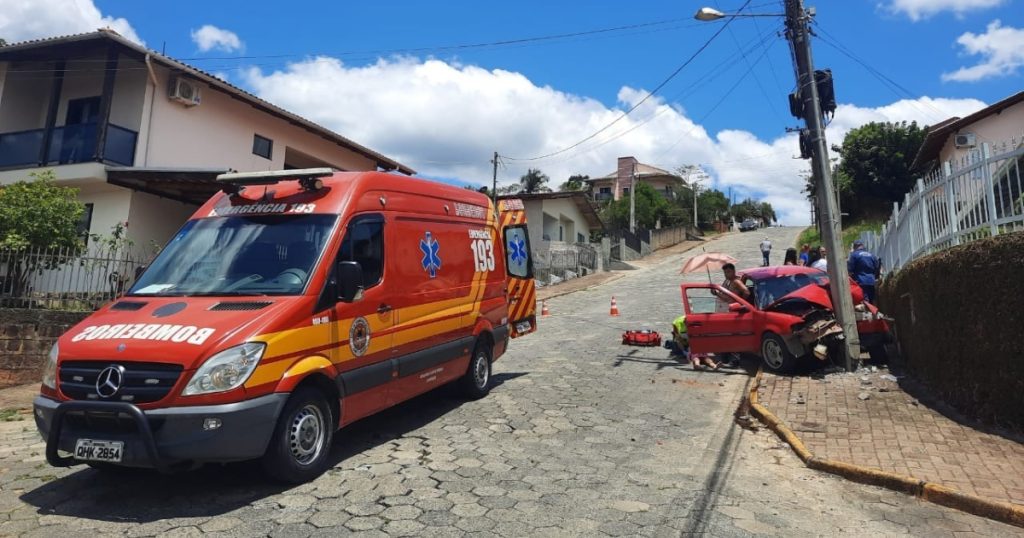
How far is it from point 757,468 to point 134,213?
613 inches

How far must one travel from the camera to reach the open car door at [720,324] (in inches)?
367

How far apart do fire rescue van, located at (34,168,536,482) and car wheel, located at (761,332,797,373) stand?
4.72m

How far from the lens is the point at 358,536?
3.59 metres

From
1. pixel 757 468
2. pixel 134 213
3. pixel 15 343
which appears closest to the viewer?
pixel 757 468

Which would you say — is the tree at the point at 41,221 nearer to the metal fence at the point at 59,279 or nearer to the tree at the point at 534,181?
the metal fence at the point at 59,279

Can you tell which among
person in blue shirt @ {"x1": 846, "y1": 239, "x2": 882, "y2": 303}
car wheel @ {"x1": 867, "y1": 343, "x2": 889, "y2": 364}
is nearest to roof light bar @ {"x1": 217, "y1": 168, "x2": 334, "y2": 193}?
car wheel @ {"x1": 867, "y1": 343, "x2": 889, "y2": 364}

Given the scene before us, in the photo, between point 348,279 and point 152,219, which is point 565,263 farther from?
point 348,279

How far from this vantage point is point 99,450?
386 centimetres

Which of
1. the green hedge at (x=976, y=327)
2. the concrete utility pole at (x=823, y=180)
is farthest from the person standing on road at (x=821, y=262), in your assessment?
the green hedge at (x=976, y=327)

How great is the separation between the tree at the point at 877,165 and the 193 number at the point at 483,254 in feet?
126

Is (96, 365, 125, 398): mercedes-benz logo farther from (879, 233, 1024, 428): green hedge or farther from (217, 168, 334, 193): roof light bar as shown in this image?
(879, 233, 1024, 428): green hedge

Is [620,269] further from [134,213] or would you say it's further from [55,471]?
[55,471]

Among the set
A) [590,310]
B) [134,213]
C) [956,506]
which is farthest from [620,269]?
[956,506]

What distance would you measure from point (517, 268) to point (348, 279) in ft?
16.0
